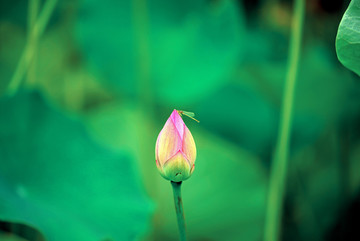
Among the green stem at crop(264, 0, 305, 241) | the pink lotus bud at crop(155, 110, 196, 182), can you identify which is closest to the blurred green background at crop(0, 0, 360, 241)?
the green stem at crop(264, 0, 305, 241)

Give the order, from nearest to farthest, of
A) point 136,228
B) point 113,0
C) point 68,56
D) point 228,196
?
point 136,228
point 228,196
point 113,0
point 68,56

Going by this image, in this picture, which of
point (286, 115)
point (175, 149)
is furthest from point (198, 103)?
point (175, 149)

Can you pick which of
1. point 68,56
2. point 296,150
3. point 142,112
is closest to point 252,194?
point 296,150

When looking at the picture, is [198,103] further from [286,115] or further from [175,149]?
[175,149]

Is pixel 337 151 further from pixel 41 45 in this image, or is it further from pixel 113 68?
pixel 41 45

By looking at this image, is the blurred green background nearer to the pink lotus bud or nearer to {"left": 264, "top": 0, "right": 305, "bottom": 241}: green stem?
{"left": 264, "top": 0, "right": 305, "bottom": 241}: green stem

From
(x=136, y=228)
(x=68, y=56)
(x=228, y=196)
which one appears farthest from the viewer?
(x=68, y=56)
